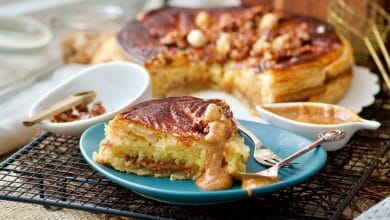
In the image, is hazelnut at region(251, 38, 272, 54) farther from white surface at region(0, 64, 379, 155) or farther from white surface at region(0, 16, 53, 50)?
white surface at region(0, 16, 53, 50)

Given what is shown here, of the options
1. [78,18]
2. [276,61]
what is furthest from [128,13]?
[276,61]

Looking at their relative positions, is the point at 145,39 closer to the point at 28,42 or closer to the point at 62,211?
the point at 28,42

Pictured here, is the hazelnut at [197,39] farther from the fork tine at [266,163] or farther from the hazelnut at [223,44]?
the fork tine at [266,163]

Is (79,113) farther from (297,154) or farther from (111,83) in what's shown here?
(297,154)

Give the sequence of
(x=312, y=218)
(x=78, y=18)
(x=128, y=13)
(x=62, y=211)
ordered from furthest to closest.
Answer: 1. (x=128, y=13)
2. (x=78, y=18)
3. (x=62, y=211)
4. (x=312, y=218)

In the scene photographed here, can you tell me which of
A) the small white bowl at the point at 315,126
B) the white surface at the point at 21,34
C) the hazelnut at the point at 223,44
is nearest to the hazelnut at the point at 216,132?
the small white bowl at the point at 315,126

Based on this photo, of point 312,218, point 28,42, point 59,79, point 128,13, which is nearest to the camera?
point 312,218

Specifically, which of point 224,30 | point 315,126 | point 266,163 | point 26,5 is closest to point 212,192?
point 266,163
